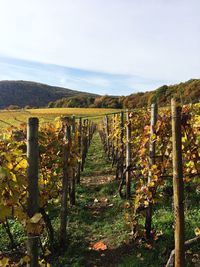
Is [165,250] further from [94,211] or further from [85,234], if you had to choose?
[94,211]

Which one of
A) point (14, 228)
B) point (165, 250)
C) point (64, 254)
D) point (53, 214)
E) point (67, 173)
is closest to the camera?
point (165, 250)

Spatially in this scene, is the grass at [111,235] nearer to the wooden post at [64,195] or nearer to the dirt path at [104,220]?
the dirt path at [104,220]

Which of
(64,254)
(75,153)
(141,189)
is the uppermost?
(75,153)

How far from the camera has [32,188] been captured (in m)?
4.21

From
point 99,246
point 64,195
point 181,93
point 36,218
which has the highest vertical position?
point 181,93

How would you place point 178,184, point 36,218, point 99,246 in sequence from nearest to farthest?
point 36,218
point 178,184
point 99,246

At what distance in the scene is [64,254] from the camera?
730cm

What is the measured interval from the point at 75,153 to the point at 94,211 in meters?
2.26

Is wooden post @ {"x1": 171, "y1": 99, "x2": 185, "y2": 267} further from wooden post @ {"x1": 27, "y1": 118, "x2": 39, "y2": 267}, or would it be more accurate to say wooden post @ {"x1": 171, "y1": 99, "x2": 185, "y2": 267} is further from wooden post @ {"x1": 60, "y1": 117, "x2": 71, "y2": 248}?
wooden post @ {"x1": 60, "y1": 117, "x2": 71, "y2": 248}

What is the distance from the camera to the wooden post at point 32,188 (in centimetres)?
418

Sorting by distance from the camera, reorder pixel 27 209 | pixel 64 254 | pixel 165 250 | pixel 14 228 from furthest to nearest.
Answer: pixel 14 228, pixel 64 254, pixel 165 250, pixel 27 209

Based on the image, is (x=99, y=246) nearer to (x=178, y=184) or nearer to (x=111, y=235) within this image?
(x=111, y=235)

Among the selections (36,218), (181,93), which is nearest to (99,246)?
(181,93)

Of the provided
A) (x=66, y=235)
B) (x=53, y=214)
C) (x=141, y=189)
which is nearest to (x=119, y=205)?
(x=53, y=214)
